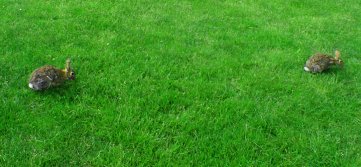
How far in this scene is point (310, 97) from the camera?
827cm

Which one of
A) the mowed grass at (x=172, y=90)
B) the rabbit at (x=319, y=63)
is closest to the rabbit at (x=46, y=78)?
the mowed grass at (x=172, y=90)

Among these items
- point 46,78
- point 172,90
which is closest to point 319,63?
point 172,90

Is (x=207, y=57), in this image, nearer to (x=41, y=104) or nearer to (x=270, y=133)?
(x=270, y=133)

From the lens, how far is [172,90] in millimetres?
7969

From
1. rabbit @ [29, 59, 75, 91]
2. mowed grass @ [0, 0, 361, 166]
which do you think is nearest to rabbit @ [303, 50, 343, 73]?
mowed grass @ [0, 0, 361, 166]

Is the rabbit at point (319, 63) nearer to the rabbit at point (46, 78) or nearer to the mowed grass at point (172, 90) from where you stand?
the mowed grass at point (172, 90)

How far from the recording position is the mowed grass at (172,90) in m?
6.55

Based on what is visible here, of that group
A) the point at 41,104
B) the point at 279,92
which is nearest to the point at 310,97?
the point at 279,92

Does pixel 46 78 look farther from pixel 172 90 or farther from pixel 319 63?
pixel 319 63

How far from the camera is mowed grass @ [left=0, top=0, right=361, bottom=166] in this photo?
6.55 meters

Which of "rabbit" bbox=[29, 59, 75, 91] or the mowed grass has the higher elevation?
"rabbit" bbox=[29, 59, 75, 91]

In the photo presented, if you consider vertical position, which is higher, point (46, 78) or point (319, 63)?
point (46, 78)

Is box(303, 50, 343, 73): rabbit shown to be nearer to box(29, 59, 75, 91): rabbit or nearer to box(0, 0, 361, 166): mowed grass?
box(0, 0, 361, 166): mowed grass

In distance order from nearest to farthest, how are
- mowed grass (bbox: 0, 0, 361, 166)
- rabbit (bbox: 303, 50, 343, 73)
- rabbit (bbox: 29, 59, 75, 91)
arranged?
mowed grass (bbox: 0, 0, 361, 166), rabbit (bbox: 29, 59, 75, 91), rabbit (bbox: 303, 50, 343, 73)
